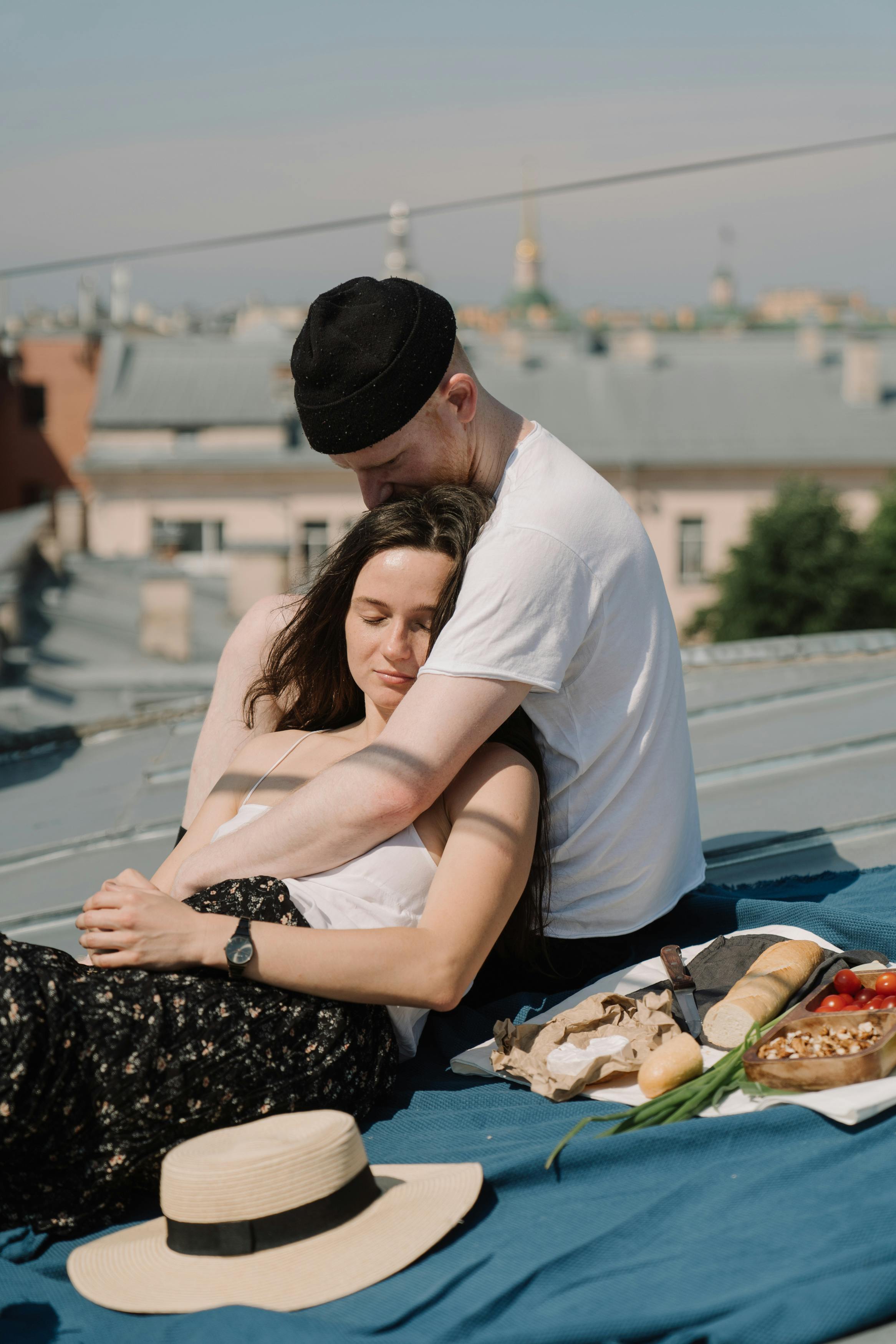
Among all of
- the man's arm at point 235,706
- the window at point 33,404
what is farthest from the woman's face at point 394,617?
the window at point 33,404

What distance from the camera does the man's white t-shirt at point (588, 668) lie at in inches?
91.8

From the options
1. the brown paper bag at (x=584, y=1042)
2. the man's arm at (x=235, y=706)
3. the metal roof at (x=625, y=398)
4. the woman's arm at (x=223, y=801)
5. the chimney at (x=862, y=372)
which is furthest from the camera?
the chimney at (x=862, y=372)

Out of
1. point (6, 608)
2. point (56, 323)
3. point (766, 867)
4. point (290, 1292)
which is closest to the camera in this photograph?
point (290, 1292)

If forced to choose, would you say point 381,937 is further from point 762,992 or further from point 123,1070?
point 762,992

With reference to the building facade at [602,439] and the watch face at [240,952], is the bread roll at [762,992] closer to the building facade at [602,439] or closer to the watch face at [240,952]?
the watch face at [240,952]

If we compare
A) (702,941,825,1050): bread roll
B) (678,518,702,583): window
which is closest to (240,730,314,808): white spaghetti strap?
(702,941,825,1050): bread roll

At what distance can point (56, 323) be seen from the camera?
144 ft

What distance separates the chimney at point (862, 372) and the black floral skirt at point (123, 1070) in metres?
33.3

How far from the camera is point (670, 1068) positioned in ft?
7.09

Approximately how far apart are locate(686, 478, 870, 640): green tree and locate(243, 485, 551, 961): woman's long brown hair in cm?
2443

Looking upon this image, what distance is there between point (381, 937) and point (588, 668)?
2.03 ft

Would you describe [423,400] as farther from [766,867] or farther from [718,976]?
[766,867]

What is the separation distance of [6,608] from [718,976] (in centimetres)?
1555

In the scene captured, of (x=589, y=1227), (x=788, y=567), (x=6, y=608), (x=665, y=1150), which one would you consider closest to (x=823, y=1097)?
(x=665, y=1150)
